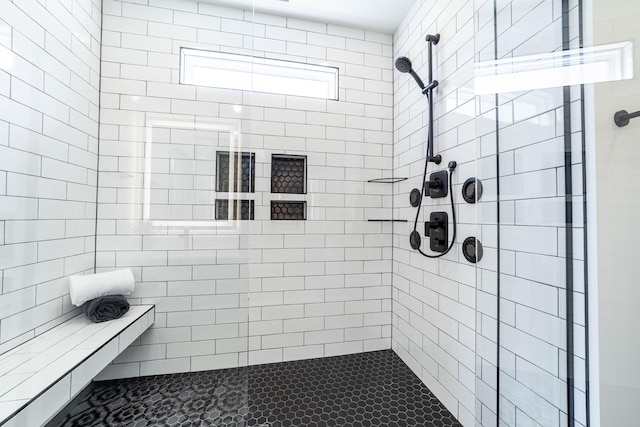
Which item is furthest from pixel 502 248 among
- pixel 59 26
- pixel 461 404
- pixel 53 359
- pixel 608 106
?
pixel 59 26

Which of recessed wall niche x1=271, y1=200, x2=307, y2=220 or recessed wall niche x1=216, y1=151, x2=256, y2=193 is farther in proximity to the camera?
recessed wall niche x1=271, y1=200, x2=307, y2=220

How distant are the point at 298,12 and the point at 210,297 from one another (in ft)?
6.84

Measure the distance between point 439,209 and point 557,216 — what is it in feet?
2.40

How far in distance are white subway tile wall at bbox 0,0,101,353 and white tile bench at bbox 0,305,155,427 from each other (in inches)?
3.3

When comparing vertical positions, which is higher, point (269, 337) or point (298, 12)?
point (298, 12)

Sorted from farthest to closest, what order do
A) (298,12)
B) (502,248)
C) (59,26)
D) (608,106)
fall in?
(298,12), (59,26), (502,248), (608,106)

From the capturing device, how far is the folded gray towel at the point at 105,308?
4.84 ft

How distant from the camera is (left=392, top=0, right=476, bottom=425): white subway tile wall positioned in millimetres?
1381

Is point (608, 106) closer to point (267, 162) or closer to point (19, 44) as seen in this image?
point (267, 162)

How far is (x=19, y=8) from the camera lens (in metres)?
1.20

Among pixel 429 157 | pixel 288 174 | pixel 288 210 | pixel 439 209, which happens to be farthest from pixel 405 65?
pixel 288 210

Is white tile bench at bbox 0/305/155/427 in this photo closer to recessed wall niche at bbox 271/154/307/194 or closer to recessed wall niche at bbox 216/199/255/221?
recessed wall niche at bbox 216/199/255/221

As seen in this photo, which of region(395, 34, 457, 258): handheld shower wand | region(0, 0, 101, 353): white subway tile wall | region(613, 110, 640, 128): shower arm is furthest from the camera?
region(395, 34, 457, 258): handheld shower wand

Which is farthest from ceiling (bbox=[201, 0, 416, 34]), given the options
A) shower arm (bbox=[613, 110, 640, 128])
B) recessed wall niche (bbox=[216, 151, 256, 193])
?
shower arm (bbox=[613, 110, 640, 128])
